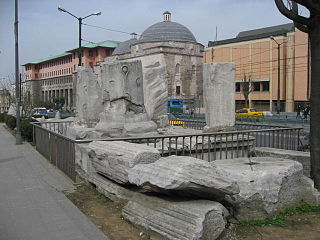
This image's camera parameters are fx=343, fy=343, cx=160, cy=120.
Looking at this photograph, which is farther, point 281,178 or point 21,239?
point 281,178

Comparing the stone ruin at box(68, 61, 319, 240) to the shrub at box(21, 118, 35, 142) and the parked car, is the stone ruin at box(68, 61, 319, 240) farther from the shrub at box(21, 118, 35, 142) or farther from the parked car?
the parked car

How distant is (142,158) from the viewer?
5.29 metres

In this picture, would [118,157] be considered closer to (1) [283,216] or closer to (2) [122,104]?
(1) [283,216]

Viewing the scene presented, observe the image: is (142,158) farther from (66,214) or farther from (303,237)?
(303,237)

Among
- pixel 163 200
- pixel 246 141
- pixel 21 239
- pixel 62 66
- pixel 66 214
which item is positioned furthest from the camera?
pixel 62 66

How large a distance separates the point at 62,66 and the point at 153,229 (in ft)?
275

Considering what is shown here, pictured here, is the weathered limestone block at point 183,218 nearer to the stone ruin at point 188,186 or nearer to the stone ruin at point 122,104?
the stone ruin at point 188,186

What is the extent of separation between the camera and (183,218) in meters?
4.11

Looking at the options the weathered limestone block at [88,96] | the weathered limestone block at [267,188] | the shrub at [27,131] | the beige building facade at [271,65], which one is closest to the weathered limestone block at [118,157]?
the weathered limestone block at [267,188]

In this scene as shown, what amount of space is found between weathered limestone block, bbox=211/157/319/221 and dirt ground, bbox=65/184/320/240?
0.82 ft

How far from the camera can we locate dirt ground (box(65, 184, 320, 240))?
4449 mm

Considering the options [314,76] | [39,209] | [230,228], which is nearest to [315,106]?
[314,76]

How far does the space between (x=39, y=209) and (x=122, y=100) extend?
185 inches

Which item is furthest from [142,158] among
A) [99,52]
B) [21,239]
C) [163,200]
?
[99,52]
